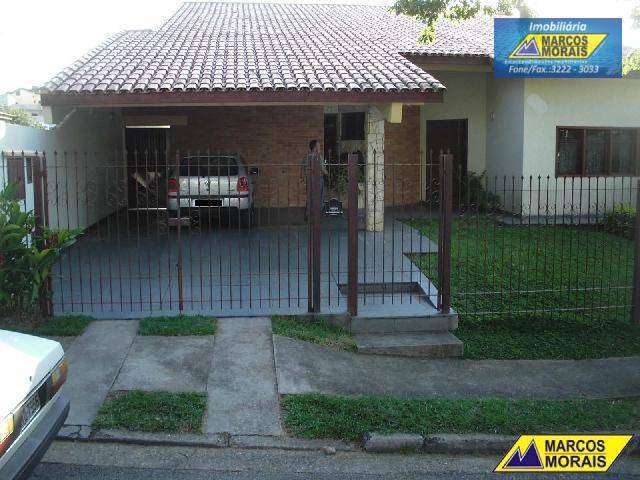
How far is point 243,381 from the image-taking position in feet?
19.1

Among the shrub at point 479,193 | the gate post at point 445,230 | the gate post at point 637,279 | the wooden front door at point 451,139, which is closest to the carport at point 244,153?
the gate post at point 445,230

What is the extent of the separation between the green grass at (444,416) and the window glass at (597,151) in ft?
33.0

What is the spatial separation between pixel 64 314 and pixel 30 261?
93 cm

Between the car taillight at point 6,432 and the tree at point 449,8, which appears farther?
the tree at point 449,8

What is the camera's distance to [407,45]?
1444cm

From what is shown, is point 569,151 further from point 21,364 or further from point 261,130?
point 21,364

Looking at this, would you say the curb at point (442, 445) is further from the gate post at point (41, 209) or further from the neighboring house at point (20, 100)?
the neighboring house at point (20, 100)

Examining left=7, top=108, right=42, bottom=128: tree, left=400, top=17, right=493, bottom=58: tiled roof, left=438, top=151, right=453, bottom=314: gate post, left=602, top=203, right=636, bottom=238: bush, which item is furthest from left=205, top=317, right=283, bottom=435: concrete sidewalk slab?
left=400, top=17, right=493, bottom=58: tiled roof

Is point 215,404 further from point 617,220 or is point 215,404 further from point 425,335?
point 617,220

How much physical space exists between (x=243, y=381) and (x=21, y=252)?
267 cm

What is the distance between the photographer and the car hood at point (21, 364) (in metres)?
3.50

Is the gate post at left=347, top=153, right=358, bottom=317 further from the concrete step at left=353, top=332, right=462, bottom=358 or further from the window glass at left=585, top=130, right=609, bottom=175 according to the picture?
the window glass at left=585, top=130, right=609, bottom=175

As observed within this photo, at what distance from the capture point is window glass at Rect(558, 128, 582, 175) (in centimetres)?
1448

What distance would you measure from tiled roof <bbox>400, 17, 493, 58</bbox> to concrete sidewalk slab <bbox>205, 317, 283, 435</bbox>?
8405 mm
